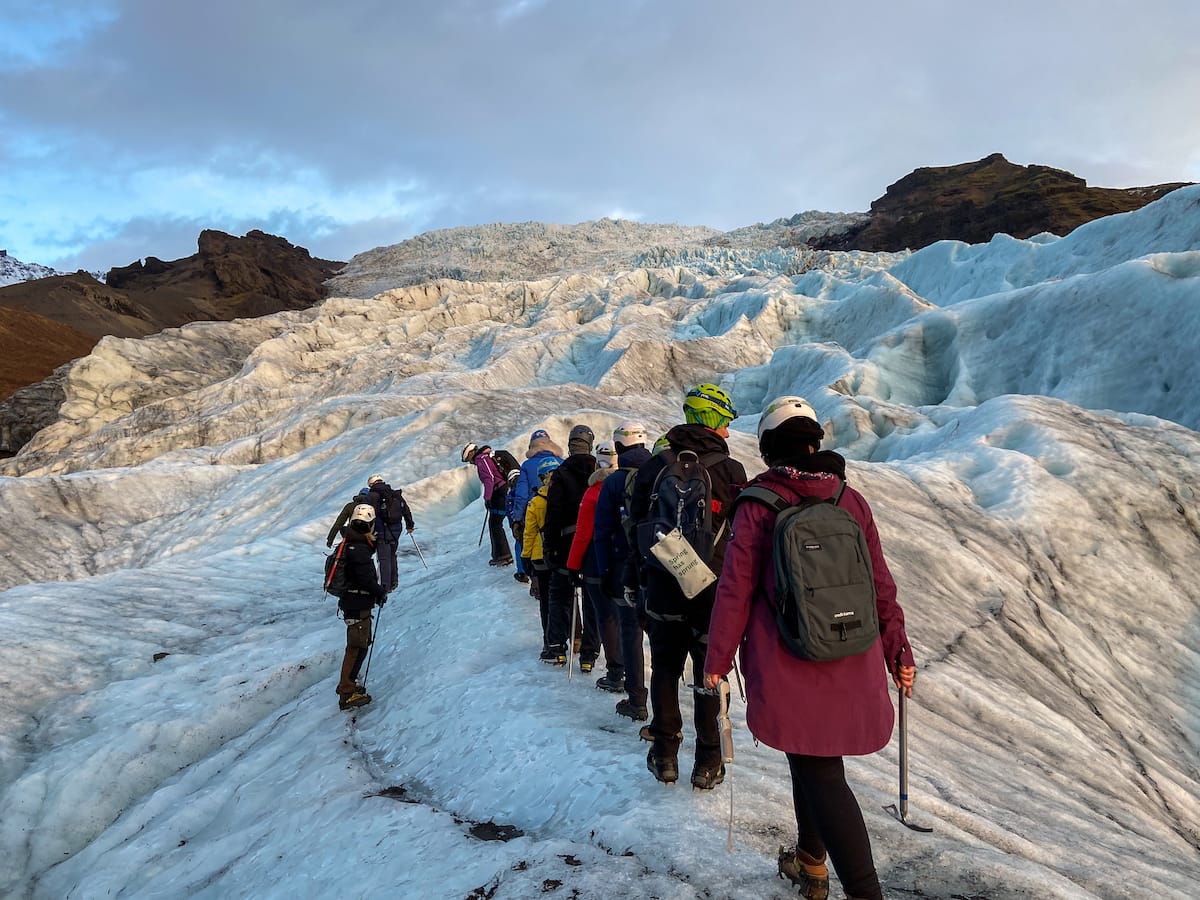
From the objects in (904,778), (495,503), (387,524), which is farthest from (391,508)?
(904,778)

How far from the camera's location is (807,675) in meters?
2.97

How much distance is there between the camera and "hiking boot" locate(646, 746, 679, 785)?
4227 mm

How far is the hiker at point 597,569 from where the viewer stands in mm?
5789

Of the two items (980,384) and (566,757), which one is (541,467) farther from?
(980,384)

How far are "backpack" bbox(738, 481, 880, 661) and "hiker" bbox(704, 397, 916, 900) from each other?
4.1 inches

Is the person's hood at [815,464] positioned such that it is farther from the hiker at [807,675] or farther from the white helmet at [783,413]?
the white helmet at [783,413]

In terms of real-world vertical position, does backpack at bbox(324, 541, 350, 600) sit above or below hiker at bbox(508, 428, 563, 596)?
below

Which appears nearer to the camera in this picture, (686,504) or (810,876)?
(810,876)

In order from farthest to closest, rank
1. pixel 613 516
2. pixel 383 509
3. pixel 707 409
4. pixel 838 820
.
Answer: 1. pixel 383 509
2. pixel 613 516
3. pixel 707 409
4. pixel 838 820

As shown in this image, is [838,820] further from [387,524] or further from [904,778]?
[387,524]

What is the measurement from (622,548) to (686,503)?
119 centimetres

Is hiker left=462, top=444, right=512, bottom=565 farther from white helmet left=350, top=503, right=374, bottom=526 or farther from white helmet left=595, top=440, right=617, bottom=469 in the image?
white helmet left=595, top=440, right=617, bottom=469

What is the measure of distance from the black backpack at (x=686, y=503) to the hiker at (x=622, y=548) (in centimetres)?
68

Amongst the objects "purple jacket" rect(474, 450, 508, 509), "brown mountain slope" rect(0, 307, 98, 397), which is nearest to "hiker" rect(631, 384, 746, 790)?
"purple jacket" rect(474, 450, 508, 509)
